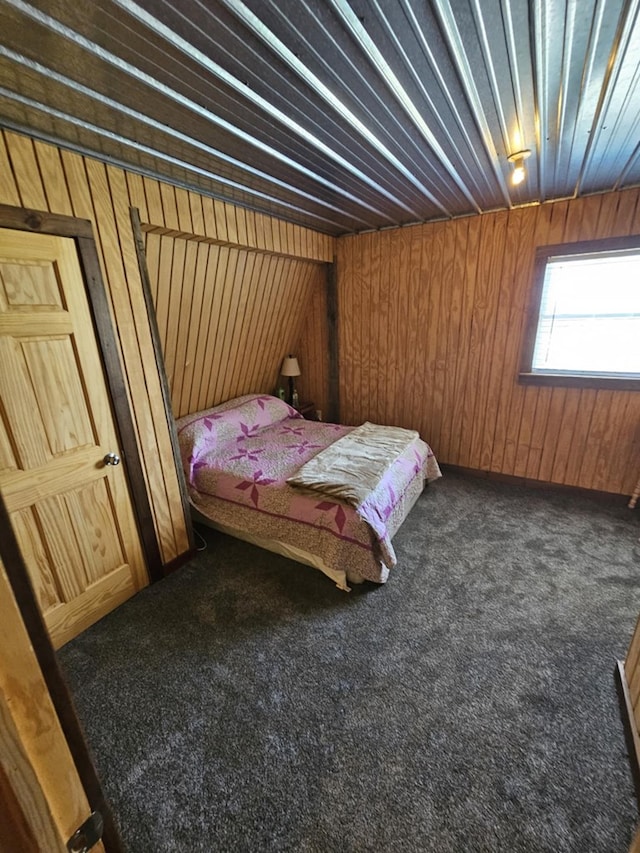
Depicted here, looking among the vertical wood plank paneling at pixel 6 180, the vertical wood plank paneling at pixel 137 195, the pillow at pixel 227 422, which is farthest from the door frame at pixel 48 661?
the pillow at pixel 227 422

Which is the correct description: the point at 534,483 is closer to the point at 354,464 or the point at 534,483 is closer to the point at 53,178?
the point at 354,464

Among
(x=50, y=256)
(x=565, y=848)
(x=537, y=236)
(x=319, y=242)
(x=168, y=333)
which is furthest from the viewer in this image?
(x=319, y=242)

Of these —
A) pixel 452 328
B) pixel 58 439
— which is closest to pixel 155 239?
pixel 58 439

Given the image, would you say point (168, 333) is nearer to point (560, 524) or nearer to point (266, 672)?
point (266, 672)

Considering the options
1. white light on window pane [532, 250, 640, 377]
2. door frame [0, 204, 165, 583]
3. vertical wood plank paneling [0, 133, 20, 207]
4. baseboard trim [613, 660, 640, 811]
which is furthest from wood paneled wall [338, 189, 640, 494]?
vertical wood plank paneling [0, 133, 20, 207]

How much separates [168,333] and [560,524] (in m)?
3.38

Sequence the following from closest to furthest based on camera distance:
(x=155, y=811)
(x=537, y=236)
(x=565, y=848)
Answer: (x=565, y=848) → (x=155, y=811) → (x=537, y=236)

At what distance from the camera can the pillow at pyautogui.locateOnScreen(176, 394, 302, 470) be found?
2.78m

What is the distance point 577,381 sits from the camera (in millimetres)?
2984

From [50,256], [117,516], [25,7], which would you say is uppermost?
[25,7]

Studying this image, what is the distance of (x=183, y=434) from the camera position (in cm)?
280

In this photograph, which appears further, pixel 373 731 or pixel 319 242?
pixel 319 242

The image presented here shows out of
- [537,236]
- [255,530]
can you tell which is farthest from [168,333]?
[537,236]

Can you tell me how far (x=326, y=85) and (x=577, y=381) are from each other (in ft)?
9.22
